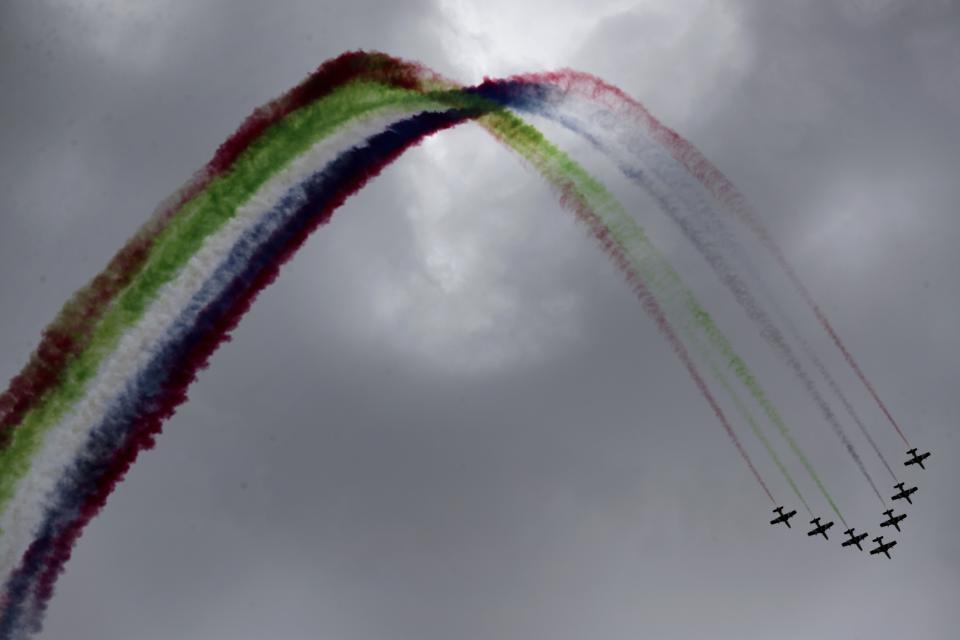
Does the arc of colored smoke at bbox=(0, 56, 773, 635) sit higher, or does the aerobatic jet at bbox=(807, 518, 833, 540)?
the aerobatic jet at bbox=(807, 518, 833, 540)

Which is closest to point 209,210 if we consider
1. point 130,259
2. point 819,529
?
point 130,259

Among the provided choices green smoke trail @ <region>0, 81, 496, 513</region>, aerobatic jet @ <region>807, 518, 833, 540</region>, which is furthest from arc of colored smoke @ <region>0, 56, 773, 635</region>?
aerobatic jet @ <region>807, 518, 833, 540</region>

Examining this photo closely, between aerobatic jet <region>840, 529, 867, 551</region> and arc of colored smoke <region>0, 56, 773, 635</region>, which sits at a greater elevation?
aerobatic jet <region>840, 529, 867, 551</region>

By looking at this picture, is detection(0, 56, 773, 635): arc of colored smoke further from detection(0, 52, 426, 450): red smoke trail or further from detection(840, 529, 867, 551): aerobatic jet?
detection(840, 529, 867, 551): aerobatic jet

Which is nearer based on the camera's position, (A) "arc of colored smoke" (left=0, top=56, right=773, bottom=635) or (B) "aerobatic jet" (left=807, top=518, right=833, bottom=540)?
(A) "arc of colored smoke" (left=0, top=56, right=773, bottom=635)

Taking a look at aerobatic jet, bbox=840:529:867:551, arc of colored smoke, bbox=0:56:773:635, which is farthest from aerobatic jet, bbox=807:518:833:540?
arc of colored smoke, bbox=0:56:773:635

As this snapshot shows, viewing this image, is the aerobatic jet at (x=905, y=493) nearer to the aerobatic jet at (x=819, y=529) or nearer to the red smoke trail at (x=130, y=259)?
the aerobatic jet at (x=819, y=529)

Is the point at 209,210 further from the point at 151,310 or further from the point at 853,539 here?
the point at 853,539

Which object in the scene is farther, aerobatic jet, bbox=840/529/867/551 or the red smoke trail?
aerobatic jet, bbox=840/529/867/551

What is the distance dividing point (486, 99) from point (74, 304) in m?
16.2

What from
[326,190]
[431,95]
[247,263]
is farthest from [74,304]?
[431,95]

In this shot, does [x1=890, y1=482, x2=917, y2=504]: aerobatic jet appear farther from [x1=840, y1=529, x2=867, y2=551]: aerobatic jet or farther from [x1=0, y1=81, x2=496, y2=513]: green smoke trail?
[x1=0, y1=81, x2=496, y2=513]: green smoke trail

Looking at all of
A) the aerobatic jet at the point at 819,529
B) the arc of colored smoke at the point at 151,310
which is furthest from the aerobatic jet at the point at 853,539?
the arc of colored smoke at the point at 151,310

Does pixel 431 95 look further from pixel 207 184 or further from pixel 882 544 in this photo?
pixel 882 544
